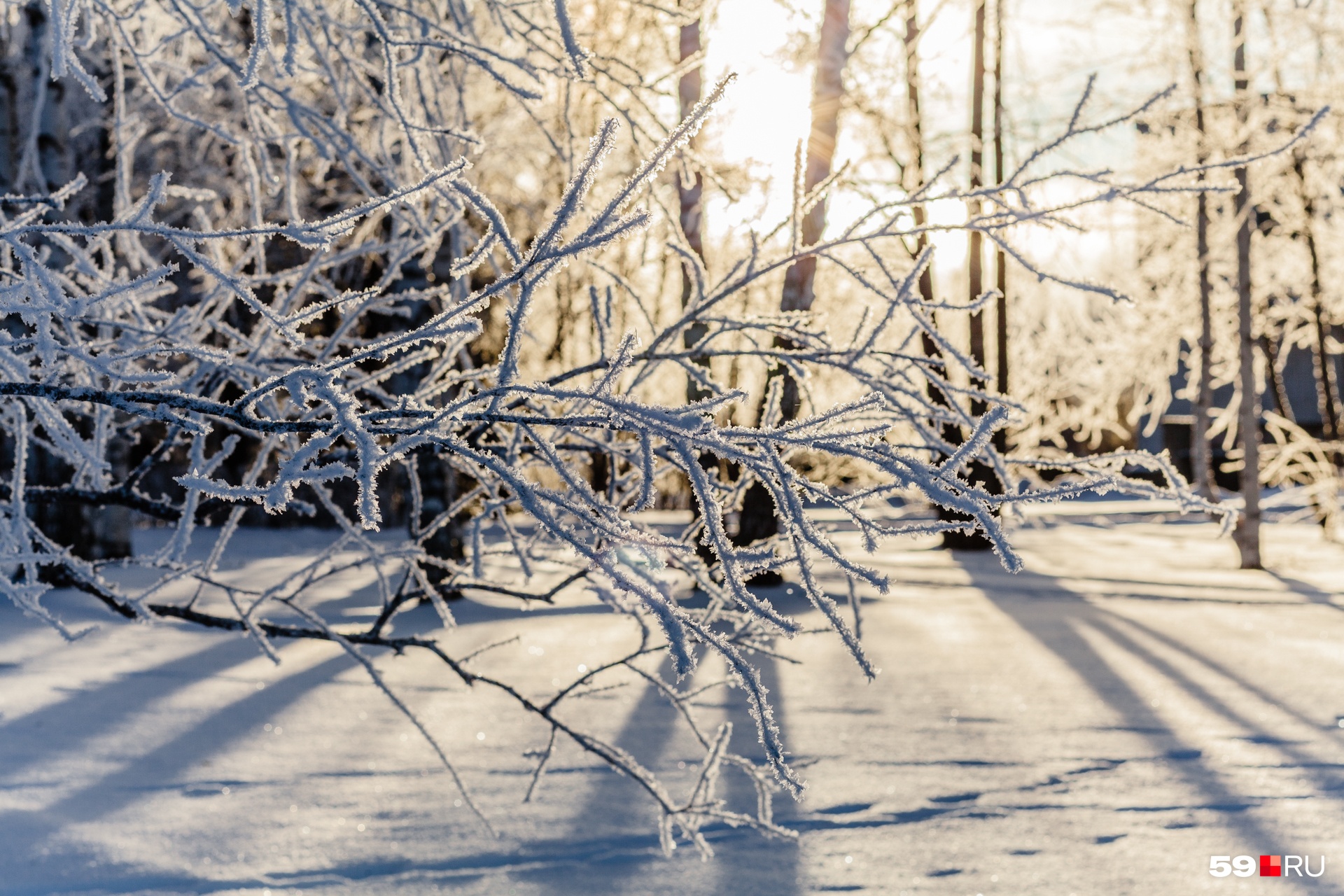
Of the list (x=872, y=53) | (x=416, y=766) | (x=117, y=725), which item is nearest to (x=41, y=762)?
(x=117, y=725)

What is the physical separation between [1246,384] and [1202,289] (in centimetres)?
426

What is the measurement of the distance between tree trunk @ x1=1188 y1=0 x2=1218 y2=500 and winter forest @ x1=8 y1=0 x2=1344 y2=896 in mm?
484

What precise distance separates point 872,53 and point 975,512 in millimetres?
9827

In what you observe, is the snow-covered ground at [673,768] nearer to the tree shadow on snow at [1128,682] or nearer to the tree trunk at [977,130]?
the tree shadow on snow at [1128,682]

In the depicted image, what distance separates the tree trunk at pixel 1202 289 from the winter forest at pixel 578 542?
0.48 metres

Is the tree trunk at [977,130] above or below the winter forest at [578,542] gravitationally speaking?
above

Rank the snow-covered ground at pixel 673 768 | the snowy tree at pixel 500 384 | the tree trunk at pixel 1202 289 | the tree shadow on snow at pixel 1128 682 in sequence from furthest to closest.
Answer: the tree trunk at pixel 1202 289 < the tree shadow on snow at pixel 1128 682 < the snow-covered ground at pixel 673 768 < the snowy tree at pixel 500 384

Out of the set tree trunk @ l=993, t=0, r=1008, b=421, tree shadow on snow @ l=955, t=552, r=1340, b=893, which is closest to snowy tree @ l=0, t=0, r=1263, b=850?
tree shadow on snow @ l=955, t=552, r=1340, b=893

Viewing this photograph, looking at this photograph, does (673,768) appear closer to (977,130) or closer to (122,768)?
(122,768)

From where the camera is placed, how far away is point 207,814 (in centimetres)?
350

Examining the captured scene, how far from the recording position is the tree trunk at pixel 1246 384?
10.7 meters

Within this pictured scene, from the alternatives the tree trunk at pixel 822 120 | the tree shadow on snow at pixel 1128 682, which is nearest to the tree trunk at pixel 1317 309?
the tree shadow on snow at pixel 1128 682

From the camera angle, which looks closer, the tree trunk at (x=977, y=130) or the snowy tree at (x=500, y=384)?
the snowy tree at (x=500, y=384)

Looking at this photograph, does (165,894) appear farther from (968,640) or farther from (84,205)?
(84,205)
